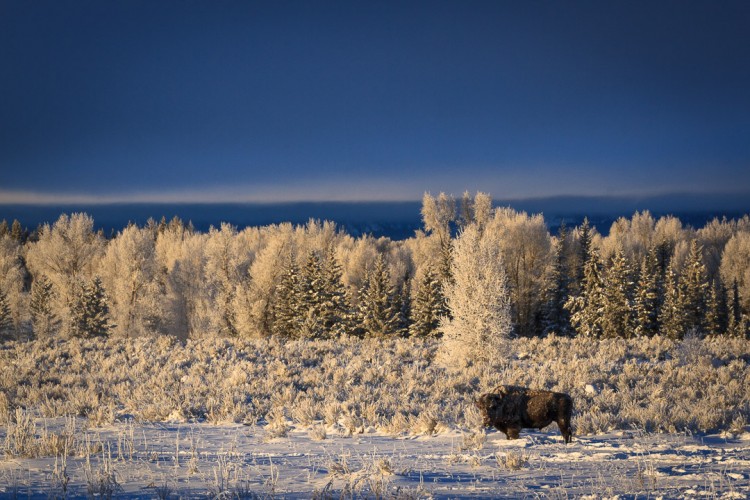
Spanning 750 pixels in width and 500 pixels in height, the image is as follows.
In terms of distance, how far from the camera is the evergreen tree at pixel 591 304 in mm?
37919

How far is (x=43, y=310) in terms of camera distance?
4872cm

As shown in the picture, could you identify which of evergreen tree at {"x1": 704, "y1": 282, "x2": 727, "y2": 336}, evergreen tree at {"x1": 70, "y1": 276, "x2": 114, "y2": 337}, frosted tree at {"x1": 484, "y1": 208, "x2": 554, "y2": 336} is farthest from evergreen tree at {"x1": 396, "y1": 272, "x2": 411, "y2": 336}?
evergreen tree at {"x1": 704, "y1": 282, "x2": 727, "y2": 336}

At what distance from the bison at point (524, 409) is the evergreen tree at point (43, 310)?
4667cm

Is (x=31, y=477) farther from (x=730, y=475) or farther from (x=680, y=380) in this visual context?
(x=680, y=380)

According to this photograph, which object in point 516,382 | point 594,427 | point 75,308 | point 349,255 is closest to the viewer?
point 594,427

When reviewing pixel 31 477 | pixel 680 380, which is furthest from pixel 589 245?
pixel 31 477

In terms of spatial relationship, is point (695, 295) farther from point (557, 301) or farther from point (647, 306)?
point (557, 301)

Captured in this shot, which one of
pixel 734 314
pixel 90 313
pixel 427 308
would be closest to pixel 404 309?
pixel 427 308

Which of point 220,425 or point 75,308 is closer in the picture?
point 220,425

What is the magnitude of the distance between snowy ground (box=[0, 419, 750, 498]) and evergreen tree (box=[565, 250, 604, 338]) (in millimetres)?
32886

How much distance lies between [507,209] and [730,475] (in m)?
43.1

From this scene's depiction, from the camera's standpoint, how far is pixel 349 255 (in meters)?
53.2

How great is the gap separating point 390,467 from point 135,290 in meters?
44.1

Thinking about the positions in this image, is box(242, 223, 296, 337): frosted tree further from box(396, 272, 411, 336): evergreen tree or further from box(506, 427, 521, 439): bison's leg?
box(506, 427, 521, 439): bison's leg
